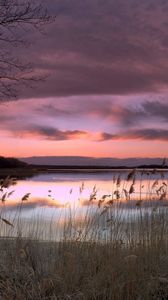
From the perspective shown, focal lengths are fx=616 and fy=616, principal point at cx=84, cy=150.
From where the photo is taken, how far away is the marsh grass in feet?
23.8

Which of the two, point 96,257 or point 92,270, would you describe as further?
point 96,257

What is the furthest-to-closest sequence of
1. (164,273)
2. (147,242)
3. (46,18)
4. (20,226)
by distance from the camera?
(46,18)
(20,226)
(147,242)
(164,273)

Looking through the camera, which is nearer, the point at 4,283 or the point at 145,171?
the point at 4,283

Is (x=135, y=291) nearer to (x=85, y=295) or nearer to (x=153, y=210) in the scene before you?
(x=85, y=295)

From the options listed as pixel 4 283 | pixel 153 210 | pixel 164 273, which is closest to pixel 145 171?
pixel 153 210

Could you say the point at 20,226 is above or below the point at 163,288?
above

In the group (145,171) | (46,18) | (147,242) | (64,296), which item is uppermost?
(46,18)

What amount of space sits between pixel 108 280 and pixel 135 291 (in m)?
0.34

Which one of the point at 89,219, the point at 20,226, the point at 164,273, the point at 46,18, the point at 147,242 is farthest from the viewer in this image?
the point at 46,18

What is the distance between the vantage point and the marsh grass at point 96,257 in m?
7.25

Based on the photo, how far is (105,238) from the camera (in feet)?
28.7

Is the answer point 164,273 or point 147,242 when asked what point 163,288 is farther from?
point 147,242

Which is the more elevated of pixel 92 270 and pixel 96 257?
pixel 96 257

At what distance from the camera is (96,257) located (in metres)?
8.04
